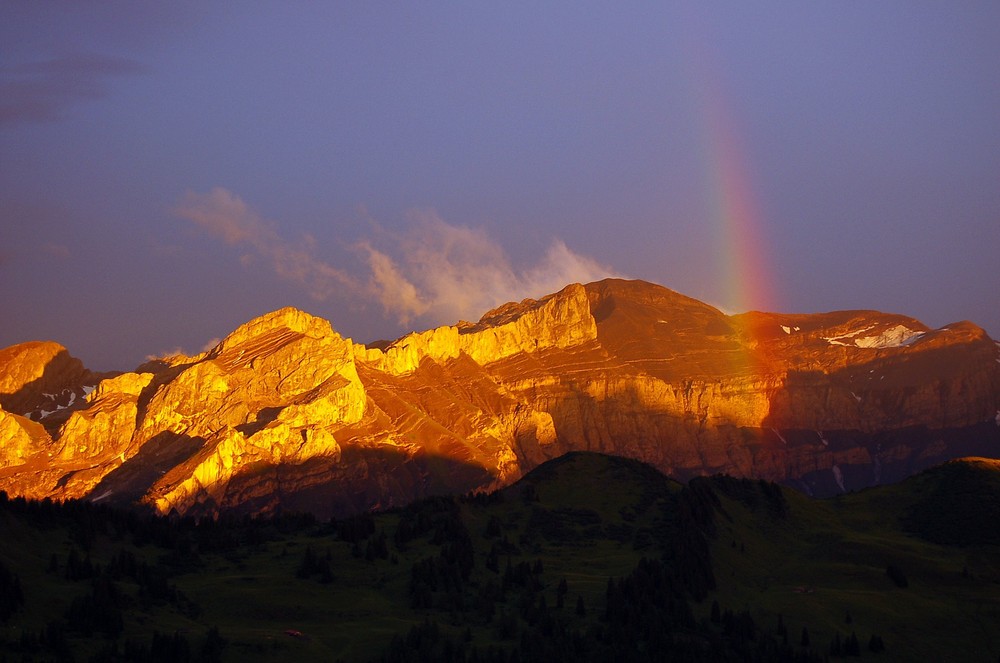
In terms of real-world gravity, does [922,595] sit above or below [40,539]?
below

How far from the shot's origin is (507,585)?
166 m

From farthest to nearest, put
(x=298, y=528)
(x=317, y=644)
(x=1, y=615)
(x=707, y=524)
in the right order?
(x=298, y=528)
(x=707, y=524)
(x=317, y=644)
(x=1, y=615)

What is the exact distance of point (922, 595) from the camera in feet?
553

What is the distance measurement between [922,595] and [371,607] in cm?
6628

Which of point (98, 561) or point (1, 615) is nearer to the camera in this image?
point (1, 615)

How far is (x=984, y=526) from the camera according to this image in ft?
625

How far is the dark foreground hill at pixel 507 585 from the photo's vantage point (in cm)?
13750

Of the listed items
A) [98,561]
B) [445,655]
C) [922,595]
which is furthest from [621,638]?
[98,561]

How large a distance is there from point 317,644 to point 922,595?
75.0 metres

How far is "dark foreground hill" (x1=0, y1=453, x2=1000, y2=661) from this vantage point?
451 feet

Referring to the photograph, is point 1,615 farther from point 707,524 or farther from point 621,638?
point 707,524

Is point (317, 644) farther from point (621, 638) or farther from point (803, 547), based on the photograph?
point (803, 547)

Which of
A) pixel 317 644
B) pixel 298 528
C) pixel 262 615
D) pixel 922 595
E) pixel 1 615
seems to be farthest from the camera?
pixel 298 528

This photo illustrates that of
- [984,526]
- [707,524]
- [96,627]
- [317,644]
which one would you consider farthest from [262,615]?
[984,526]
